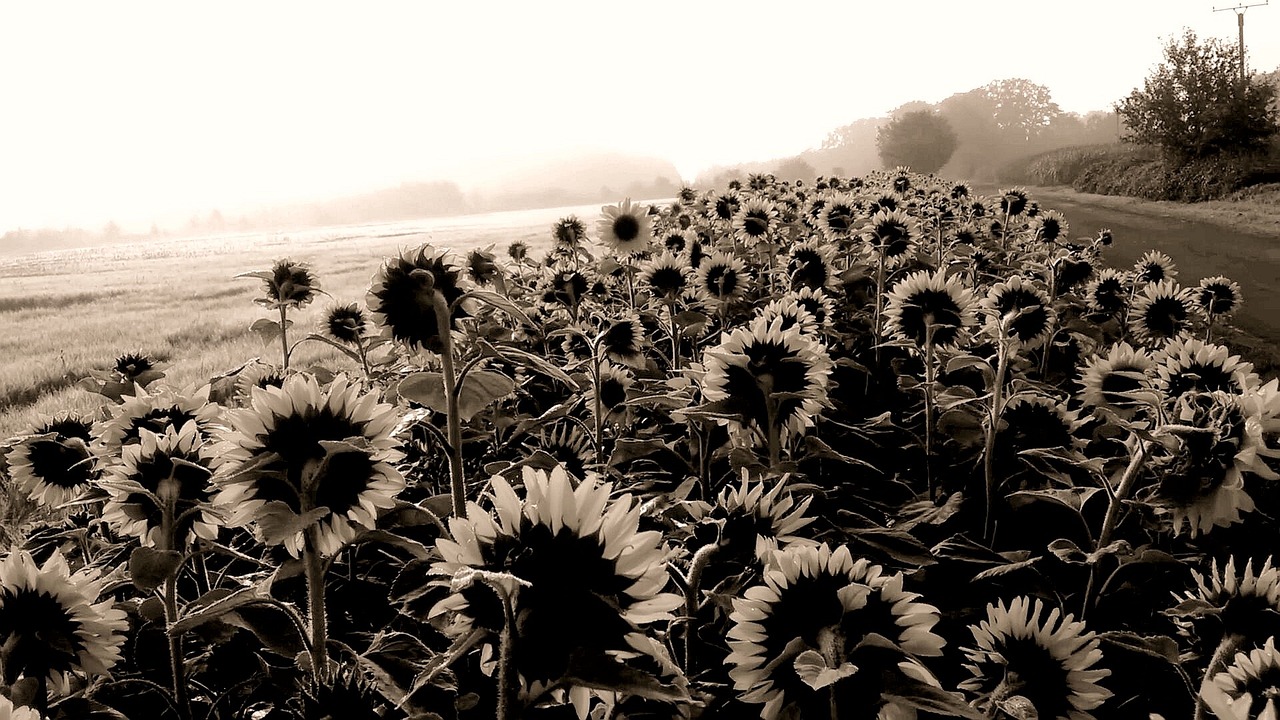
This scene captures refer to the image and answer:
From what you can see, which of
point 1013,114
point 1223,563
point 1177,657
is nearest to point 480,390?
point 1177,657

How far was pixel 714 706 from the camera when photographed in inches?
44.1

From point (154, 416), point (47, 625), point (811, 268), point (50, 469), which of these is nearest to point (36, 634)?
point (47, 625)

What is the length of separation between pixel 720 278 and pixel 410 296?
8.04ft

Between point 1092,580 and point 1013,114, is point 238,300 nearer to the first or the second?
point 1092,580

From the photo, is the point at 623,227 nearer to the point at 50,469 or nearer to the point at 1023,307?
the point at 1023,307

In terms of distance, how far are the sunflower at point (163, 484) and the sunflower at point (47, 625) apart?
0.50 feet

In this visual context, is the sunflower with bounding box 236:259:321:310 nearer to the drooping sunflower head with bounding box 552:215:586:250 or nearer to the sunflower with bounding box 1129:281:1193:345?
the drooping sunflower head with bounding box 552:215:586:250

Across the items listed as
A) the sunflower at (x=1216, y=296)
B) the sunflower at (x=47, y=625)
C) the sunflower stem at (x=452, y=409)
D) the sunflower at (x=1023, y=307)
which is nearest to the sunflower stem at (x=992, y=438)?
the sunflower at (x=1023, y=307)

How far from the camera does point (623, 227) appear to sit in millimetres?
4469

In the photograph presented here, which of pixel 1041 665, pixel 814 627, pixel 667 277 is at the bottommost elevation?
pixel 1041 665

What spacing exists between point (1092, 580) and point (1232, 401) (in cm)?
54

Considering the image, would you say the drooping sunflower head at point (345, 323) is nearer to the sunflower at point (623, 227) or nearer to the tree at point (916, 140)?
the sunflower at point (623, 227)

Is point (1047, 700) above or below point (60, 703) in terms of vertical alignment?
below

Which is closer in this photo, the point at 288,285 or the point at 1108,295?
the point at 288,285
